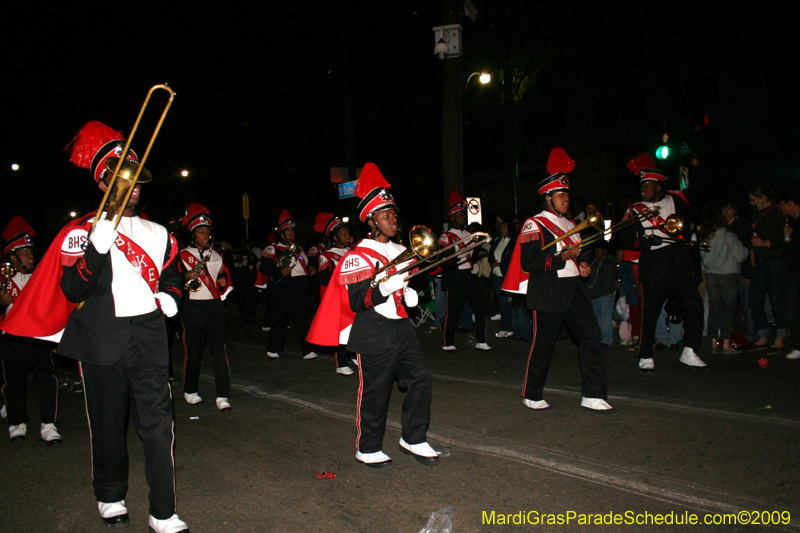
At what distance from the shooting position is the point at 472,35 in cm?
2041

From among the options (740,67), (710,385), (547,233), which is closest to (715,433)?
(710,385)

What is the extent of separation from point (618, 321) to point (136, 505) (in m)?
7.37

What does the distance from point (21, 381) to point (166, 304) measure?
9.30 feet

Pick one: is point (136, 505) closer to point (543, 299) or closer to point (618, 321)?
point (543, 299)

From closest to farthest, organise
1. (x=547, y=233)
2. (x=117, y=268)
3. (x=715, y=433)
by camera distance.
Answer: (x=117, y=268), (x=715, y=433), (x=547, y=233)

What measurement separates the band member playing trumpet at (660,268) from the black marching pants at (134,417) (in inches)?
210

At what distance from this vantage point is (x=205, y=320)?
6172mm

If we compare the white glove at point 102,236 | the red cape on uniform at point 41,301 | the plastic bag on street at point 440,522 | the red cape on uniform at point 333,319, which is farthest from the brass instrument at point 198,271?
the plastic bag on street at point 440,522

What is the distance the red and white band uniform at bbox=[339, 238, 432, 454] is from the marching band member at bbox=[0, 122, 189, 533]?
4.08ft

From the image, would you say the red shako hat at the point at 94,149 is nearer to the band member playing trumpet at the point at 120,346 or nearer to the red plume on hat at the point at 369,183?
the band member playing trumpet at the point at 120,346

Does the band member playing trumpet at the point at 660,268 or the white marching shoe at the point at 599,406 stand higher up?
the band member playing trumpet at the point at 660,268

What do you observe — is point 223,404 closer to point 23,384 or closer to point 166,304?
point 23,384

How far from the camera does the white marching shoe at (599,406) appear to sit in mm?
5387

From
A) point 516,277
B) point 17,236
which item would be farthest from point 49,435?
point 516,277
